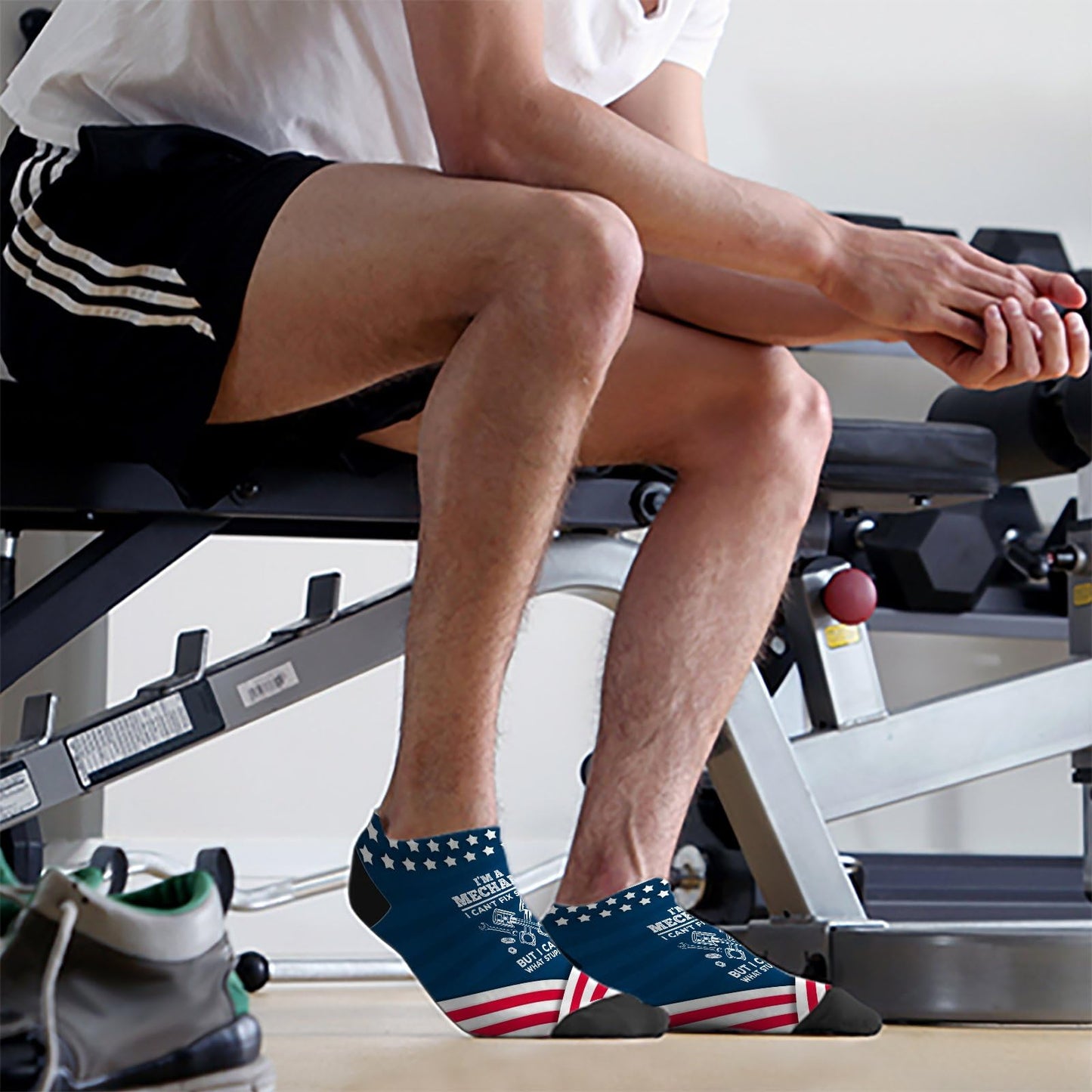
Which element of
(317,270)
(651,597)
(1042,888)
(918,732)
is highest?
(317,270)

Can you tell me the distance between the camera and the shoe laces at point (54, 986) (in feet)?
2.09

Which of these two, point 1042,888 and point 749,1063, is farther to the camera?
point 1042,888

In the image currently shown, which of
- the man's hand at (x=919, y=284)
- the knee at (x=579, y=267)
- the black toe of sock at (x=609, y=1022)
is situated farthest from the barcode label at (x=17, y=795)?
the man's hand at (x=919, y=284)

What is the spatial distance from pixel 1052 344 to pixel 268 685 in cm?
83

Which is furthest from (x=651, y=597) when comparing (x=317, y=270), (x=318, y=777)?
(x=318, y=777)

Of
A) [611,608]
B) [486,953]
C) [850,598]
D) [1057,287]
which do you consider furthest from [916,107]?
[486,953]

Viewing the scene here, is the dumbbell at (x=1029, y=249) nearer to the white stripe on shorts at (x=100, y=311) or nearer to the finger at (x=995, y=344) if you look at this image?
the finger at (x=995, y=344)

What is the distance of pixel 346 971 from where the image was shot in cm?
184

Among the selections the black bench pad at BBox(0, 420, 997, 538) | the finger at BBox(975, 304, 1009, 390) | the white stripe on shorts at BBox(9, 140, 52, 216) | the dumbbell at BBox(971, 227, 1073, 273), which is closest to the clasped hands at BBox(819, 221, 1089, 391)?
the finger at BBox(975, 304, 1009, 390)

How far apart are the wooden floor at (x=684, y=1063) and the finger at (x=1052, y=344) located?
0.58m

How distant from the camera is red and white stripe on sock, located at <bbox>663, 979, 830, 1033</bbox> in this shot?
1082 mm

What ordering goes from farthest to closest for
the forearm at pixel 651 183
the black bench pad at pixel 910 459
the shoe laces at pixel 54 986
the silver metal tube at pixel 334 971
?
the silver metal tube at pixel 334 971, the black bench pad at pixel 910 459, the forearm at pixel 651 183, the shoe laces at pixel 54 986

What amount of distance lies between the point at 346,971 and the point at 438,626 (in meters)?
0.98

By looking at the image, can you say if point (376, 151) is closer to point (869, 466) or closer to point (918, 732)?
point (869, 466)
